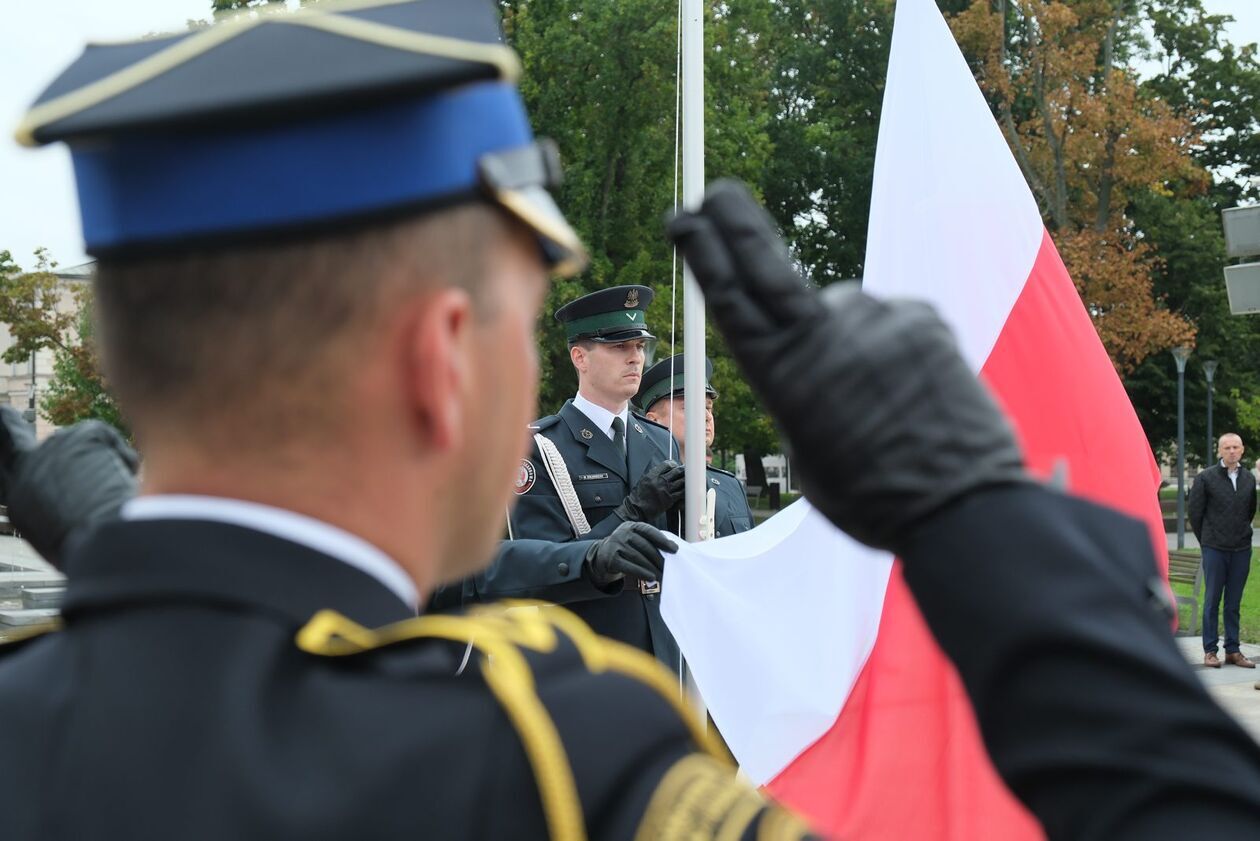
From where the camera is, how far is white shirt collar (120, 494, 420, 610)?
0.94 metres

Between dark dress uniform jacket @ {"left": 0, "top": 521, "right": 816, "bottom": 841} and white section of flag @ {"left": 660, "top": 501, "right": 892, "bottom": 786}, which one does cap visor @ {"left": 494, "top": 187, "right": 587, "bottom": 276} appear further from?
white section of flag @ {"left": 660, "top": 501, "right": 892, "bottom": 786}

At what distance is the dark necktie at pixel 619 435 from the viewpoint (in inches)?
205

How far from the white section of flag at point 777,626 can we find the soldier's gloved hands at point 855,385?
8.07 ft

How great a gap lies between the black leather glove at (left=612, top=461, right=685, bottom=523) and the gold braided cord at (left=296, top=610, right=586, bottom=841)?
3.72 metres

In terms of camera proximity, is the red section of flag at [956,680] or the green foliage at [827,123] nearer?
Answer: the red section of flag at [956,680]

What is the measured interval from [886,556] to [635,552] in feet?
3.37

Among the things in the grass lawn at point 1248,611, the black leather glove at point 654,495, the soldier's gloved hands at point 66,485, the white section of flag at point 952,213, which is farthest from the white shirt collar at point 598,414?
the grass lawn at point 1248,611

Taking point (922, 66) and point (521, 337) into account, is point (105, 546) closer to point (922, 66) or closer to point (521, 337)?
point (521, 337)

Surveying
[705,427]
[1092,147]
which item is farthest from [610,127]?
[705,427]

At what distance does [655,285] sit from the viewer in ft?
78.5

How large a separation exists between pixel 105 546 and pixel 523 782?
0.35 m

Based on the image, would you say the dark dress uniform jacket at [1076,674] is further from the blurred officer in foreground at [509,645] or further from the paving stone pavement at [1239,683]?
the paving stone pavement at [1239,683]

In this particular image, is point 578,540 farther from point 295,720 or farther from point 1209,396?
point 1209,396

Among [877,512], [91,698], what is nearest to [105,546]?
[91,698]
